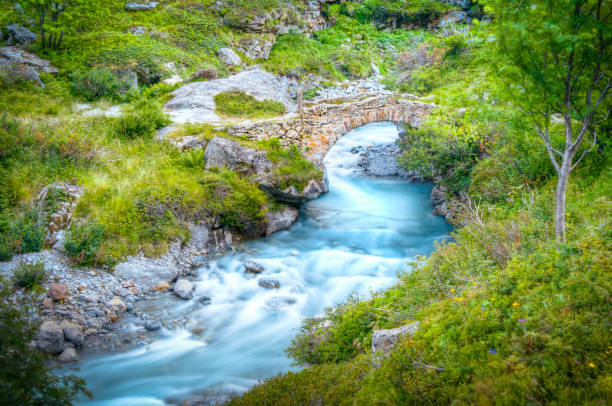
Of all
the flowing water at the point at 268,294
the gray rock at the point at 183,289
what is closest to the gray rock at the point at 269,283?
the flowing water at the point at 268,294

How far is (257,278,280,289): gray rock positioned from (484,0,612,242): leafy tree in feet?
20.0

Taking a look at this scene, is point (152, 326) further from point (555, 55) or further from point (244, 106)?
point (244, 106)

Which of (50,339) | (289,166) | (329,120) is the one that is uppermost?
(329,120)

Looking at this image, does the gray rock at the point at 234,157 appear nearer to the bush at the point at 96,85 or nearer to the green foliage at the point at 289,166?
the green foliage at the point at 289,166

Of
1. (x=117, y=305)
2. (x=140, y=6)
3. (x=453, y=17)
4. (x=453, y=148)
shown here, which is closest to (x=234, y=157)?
(x=117, y=305)

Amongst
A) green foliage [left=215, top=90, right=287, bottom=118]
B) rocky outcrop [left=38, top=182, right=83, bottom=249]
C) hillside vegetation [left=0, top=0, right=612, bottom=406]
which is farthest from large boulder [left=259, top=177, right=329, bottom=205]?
rocky outcrop [left=38, top=182, right=83, bottom=249]

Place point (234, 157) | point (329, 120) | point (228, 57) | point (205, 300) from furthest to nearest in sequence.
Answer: point (228, 57), point (329, 120), point (234, 157), point (205, 300)

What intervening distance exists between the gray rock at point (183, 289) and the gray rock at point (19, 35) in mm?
16378

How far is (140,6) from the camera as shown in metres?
22.7

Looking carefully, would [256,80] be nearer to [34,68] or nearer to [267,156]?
[267,156]

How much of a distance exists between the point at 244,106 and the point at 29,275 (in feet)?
34.4

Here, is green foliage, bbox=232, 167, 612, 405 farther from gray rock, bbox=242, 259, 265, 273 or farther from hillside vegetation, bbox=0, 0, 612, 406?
gray rock, bbox=242, 259, 265, 273

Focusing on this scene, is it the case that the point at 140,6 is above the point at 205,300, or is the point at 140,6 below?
above

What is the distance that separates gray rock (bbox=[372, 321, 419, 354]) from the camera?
4.11 metres
